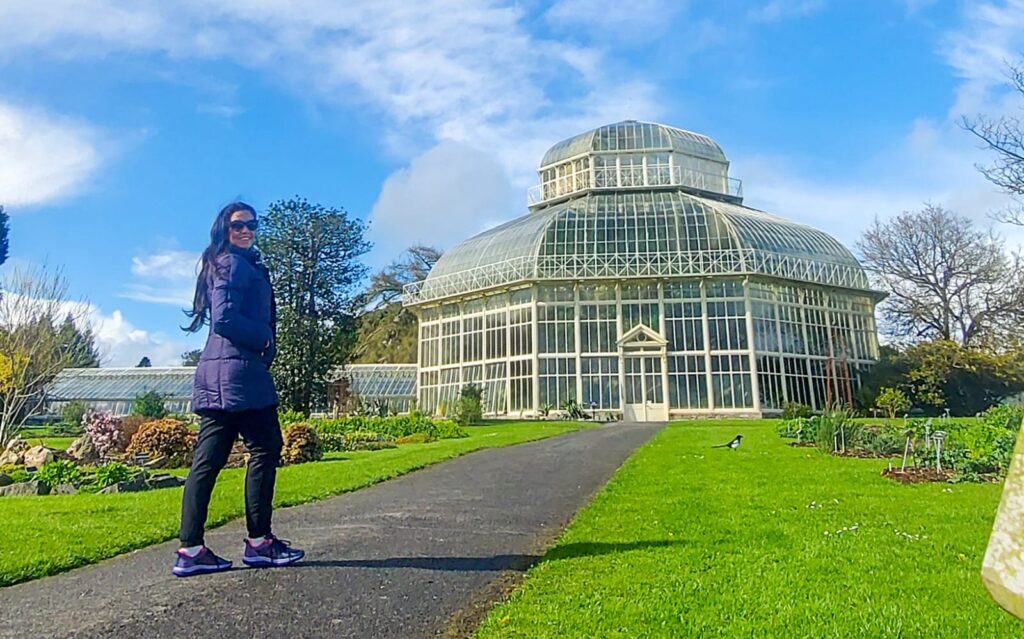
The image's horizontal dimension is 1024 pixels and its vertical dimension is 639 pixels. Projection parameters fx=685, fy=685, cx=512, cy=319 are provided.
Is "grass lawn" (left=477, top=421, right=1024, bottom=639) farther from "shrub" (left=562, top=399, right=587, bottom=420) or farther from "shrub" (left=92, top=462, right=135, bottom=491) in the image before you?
"shrub" (left=562, top=399, right=587, bottom=420)

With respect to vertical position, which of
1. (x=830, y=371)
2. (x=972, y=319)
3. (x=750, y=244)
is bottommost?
(x=830, y=371)

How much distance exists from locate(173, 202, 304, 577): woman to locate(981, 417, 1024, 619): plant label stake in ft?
13.5

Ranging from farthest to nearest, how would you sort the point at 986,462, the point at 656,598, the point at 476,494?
→ the point at 986,462 < the point at 476,494 < the point at 656,598

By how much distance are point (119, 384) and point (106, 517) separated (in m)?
54.4

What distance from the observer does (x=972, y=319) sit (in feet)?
129

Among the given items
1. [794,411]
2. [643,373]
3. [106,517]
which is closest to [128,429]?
[106,517]

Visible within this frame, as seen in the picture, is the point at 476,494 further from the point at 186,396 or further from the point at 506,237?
the point at 186,396

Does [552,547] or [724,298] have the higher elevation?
[724,298]

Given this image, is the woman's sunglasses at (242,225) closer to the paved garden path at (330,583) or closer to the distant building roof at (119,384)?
the paved garden path at (330,583)

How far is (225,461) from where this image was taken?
4.57 meters

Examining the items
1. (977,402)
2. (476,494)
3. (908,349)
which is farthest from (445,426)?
(977,402)

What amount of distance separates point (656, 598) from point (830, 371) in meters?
38.0

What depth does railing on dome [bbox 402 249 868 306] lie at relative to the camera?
38219mm

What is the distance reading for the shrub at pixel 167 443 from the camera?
14867 mm
